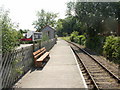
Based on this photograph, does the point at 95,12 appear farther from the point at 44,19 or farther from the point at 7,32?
the point at 44,19

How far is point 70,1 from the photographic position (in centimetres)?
2916

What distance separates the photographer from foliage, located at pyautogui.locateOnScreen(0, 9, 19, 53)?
16.1 ft

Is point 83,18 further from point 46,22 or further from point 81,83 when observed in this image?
point 46,22

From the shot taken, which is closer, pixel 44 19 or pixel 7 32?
pixel 7 32

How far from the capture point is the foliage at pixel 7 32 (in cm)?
491

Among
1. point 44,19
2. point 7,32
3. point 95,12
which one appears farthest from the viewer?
point 44,19

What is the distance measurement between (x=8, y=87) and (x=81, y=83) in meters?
2.81

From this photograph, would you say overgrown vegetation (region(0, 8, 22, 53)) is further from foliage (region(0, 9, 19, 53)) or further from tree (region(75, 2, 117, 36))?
tree (region(75, 2, 117, 36))

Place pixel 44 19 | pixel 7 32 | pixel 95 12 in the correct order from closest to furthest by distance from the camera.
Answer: pixel 7 32, pixel 95 12, pixel 44 19

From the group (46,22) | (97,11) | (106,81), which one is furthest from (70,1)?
(46,22)

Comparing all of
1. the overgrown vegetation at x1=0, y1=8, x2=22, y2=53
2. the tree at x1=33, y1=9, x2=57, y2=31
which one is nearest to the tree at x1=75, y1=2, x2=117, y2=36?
the overgrown vegetation at x1=0, y1=8, x2=22, y2=53

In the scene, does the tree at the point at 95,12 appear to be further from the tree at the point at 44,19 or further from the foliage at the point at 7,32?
the tree at the point at 44,19

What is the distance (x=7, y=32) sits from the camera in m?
5.03

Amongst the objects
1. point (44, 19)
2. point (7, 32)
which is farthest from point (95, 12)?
point (44, 19)
